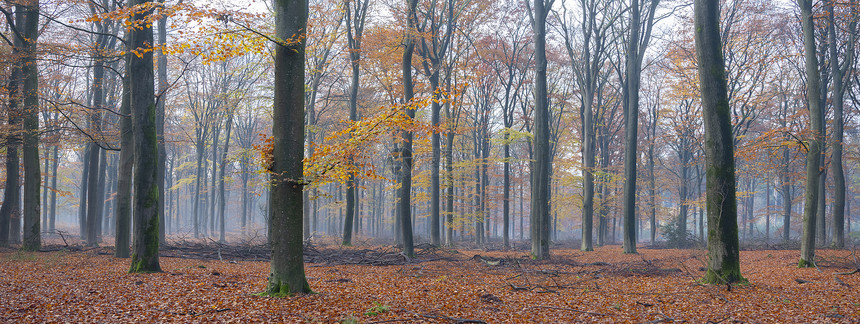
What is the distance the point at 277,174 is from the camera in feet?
19.6

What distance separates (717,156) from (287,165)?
23.6 ft

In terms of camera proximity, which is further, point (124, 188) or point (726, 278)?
point (124, 188)

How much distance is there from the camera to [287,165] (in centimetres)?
614

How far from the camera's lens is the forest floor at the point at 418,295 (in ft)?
17.4

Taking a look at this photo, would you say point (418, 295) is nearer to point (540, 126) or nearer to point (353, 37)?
point (540, 126)

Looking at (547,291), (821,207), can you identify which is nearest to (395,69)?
(547,291)

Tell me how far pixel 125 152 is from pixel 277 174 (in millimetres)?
6722

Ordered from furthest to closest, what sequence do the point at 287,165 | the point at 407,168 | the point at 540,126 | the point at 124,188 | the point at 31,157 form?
the point at 540,126 < the point at 407,168 < the point at 31,157 < the point at 124,188 < the point at 287,165

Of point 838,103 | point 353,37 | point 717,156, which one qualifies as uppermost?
point 353,37

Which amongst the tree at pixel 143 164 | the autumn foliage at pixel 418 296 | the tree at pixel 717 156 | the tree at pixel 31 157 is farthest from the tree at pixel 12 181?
the tree at pixel 717 156

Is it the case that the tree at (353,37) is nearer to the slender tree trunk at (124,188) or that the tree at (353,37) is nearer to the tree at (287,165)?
the slender tree trunk at (124,188)

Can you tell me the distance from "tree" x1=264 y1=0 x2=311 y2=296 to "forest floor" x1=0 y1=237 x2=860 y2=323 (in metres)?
0.39

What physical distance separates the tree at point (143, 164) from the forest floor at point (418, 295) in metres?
0.51

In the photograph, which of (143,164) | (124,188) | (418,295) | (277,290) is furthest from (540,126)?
(124,188)
